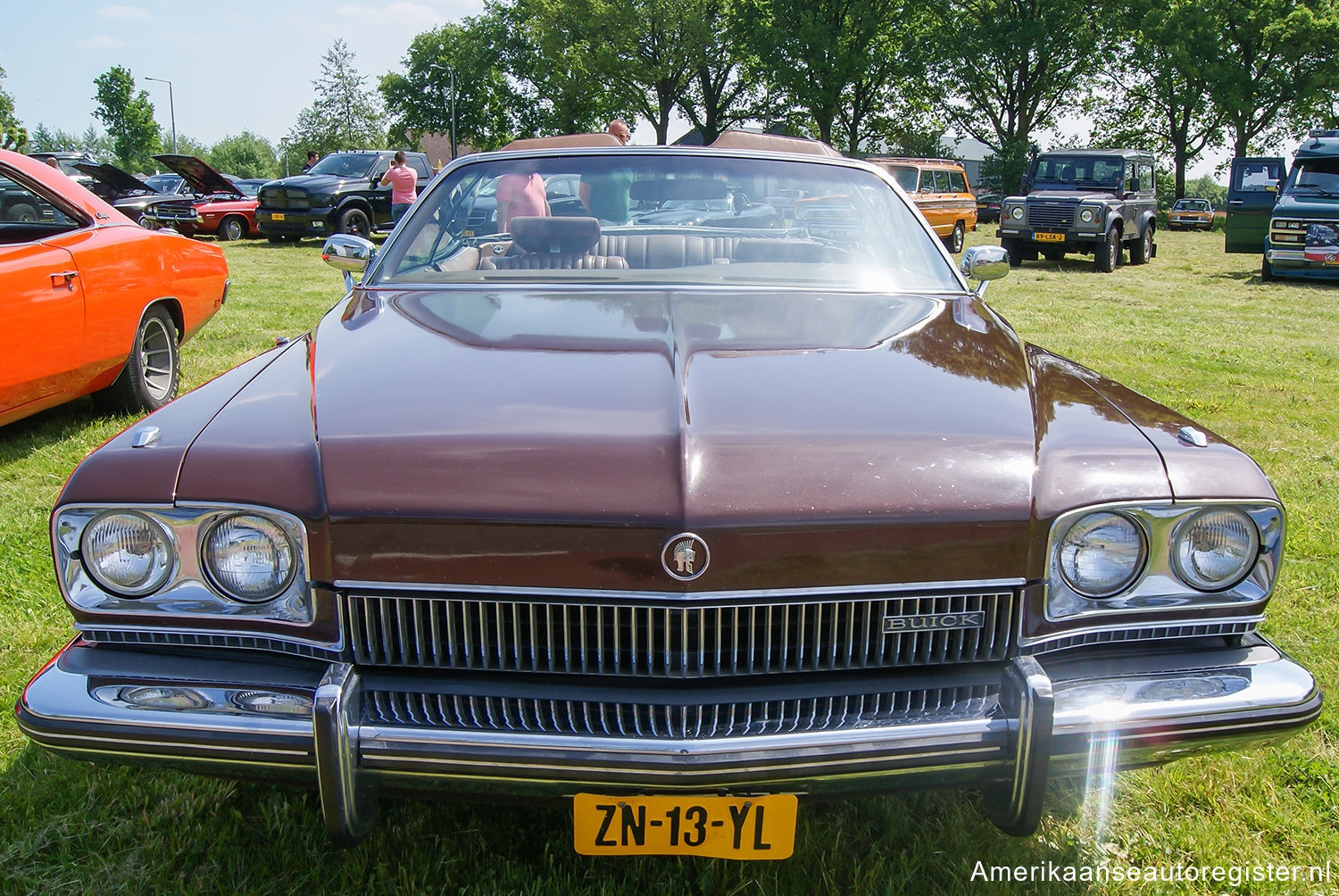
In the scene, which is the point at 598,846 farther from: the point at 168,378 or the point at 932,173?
the point at 932,173

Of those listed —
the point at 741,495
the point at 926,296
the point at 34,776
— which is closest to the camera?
the point at 741,495

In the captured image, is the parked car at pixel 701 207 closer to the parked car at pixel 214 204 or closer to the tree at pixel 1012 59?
the parked car at pixel 214 204

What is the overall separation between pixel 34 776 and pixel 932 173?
1895 cm

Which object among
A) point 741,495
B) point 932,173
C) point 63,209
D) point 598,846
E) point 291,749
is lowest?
point 598,846

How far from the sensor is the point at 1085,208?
15.0 meters

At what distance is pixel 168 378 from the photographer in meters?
5.33

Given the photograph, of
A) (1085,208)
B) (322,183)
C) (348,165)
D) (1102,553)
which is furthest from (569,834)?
(348,165)

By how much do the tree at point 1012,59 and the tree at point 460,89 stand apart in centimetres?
2223

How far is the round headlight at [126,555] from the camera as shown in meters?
1.68

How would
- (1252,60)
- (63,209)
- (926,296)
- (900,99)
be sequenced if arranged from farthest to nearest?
1. (900,99)
2. (1252,60)
3. (63,209)
4. (926,296)

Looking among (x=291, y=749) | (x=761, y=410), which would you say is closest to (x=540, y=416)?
(x=761, y=410)

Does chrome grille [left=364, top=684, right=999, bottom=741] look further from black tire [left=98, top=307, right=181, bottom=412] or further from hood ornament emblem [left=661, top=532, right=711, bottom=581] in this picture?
black tire [left=98, top=307, right=181, bottom=412]

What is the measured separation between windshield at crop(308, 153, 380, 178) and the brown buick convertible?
646 inches

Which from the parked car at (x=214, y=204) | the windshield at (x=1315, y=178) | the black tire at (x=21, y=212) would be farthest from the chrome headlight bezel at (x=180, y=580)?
the windshield at (x=1315, y=178)
